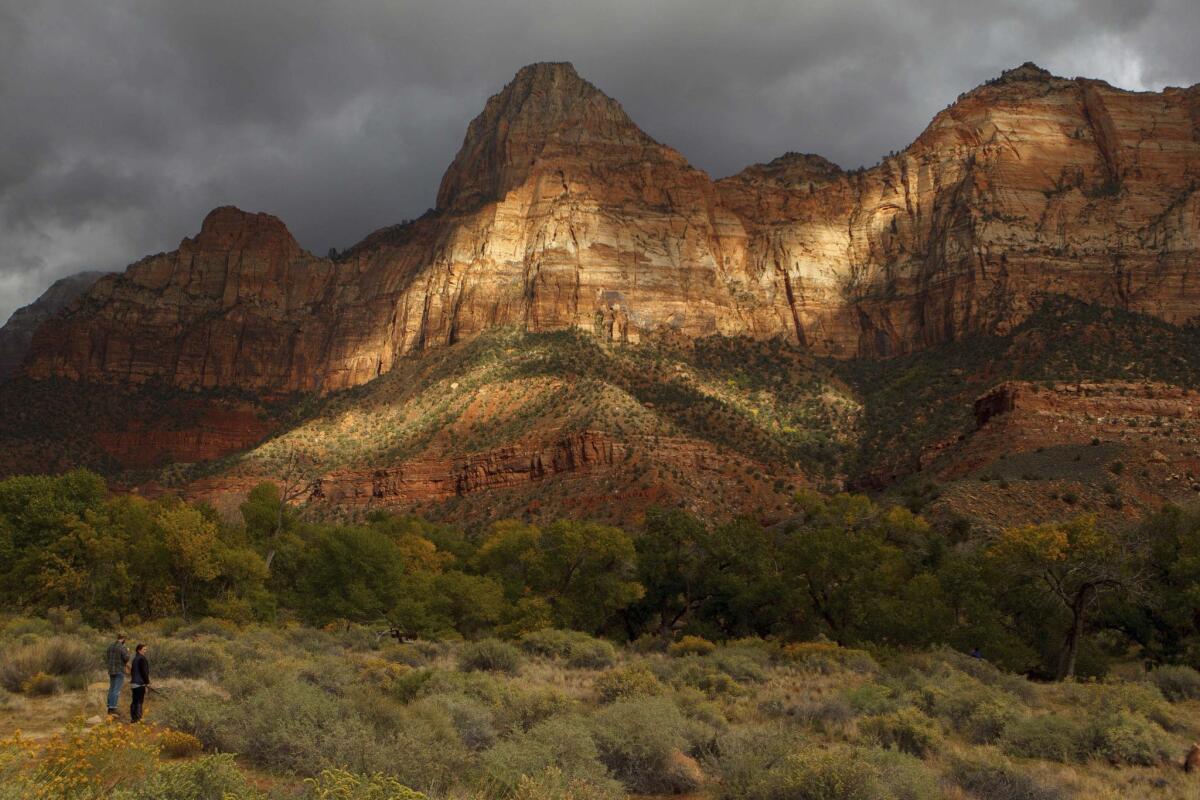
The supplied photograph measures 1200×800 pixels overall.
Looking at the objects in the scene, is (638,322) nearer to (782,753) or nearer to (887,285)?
(887,285)

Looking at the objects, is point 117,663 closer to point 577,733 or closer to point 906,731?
point 577,733

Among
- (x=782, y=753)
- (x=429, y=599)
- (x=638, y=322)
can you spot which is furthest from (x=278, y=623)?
(x=638, y=322)

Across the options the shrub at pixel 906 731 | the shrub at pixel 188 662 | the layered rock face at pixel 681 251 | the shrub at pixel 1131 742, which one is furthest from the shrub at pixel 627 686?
the layered rock face at pixel 681 251

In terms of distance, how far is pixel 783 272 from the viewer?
12444 cm

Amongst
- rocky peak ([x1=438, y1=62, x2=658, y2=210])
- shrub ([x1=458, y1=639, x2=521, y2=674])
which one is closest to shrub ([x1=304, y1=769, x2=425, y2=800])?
shrub ([x1=458, y1=639, x2=521, y2=674])

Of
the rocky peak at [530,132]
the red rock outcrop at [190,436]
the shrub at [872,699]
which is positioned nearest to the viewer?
the shrub at [872,699]

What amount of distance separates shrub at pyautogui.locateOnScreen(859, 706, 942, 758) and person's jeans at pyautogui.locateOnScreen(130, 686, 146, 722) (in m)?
11.3

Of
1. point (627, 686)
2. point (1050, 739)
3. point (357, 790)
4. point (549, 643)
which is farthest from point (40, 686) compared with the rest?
point (1050, 739)

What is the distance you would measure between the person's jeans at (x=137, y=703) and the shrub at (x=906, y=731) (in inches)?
445

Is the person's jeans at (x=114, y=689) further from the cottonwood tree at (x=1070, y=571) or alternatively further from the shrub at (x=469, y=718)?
the cottonwood tree at (x=1070, y=571)

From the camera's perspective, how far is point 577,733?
36.3 ft

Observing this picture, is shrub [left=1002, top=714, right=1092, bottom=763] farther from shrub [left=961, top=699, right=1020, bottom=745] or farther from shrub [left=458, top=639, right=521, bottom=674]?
shrub [left=458, top=639, right=521, bottom=674]

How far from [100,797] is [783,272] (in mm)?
123554

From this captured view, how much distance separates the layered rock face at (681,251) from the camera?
101000 millimetres
